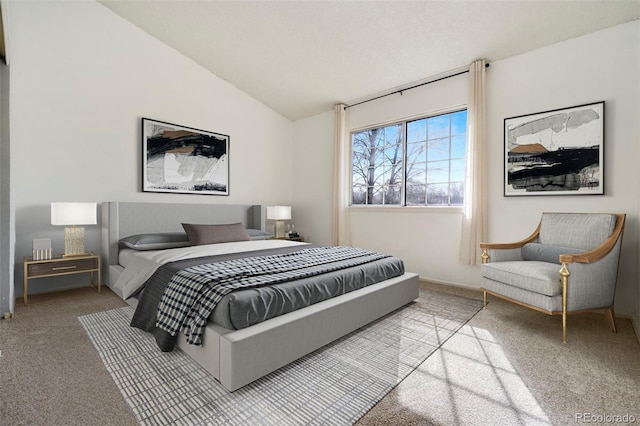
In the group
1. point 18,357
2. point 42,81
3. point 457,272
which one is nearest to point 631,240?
point 457,272

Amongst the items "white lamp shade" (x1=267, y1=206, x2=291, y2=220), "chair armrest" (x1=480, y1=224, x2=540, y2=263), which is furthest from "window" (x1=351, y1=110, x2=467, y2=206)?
"white lamp shade" (x1=267, y1=206, x2=291, y2=220)

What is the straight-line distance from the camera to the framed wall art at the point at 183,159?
4012mm

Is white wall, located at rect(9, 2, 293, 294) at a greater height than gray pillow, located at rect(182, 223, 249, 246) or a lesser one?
greater

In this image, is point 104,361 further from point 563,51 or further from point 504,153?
point 563,51

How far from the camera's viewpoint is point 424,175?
4328 mm

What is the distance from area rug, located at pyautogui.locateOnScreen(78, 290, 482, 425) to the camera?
1426 millimetres

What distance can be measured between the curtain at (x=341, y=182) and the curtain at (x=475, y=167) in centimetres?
188

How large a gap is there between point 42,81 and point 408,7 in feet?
12.9

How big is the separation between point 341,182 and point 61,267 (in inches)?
147

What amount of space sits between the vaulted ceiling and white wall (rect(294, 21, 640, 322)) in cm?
19

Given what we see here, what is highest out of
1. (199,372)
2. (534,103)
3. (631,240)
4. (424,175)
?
(534,103)

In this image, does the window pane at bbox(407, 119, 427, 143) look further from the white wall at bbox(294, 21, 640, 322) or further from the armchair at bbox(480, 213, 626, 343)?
the armchair at bbox(480, 213, 626, 343)

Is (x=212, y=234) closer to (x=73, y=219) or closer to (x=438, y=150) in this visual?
(x=73, y=219)

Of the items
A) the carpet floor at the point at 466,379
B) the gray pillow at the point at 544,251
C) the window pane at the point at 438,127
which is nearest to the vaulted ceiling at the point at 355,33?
the window pane at the point at 438,127
